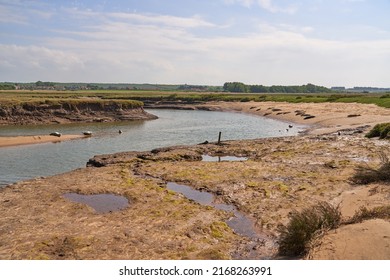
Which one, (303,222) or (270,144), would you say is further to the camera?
(270,144)

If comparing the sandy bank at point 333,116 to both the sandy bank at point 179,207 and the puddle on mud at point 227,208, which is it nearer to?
the sandy bank at point 179,207

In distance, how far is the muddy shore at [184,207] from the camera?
35.5ft

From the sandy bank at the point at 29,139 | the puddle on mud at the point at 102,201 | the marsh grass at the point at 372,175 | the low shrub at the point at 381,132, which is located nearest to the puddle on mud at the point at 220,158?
the marsh grass at the point at 372,175

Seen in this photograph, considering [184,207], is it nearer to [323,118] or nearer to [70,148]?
[70,148]

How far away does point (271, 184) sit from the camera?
18.1m

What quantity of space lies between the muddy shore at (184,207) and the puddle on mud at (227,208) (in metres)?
0.28

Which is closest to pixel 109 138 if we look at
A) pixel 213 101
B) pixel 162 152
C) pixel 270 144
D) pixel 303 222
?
pixel 162 152

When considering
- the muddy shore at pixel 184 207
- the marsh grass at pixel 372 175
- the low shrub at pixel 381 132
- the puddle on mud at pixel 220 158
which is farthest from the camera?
the low shrub at pixel 381 132

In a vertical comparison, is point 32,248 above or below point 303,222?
below

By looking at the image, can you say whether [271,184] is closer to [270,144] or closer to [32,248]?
[32,248]

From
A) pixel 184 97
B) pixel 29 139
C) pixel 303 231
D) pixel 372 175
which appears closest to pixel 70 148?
pixel 29 139

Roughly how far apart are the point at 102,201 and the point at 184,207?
3.79m

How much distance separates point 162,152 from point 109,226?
614 inches

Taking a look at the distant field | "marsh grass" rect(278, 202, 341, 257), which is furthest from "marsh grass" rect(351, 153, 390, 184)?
the distant field
